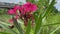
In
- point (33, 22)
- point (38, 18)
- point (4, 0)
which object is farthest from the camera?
point (4, 0)

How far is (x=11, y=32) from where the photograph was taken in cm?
104

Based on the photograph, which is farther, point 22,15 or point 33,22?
point 33,22

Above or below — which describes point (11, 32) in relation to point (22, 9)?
below

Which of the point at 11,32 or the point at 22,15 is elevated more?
the point at 22,15

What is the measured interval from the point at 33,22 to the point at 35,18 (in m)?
0.05

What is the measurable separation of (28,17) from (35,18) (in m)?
0.06

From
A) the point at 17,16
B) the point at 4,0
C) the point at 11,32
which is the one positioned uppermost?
the point at 17,16

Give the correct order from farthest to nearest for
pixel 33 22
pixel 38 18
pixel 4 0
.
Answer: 1. pixel 4 0
2. pixel 33 22
3. pixel 38 18

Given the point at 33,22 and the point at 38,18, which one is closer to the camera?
the point at 38,18

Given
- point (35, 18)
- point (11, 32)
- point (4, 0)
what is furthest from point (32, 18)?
point (4, 0)

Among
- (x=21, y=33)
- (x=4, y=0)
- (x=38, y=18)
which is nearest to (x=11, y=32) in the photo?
(x=21, y=33)

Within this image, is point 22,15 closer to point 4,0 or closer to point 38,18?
point 38,18

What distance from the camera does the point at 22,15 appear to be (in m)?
0.91

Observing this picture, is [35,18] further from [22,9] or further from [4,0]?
[4,0]
